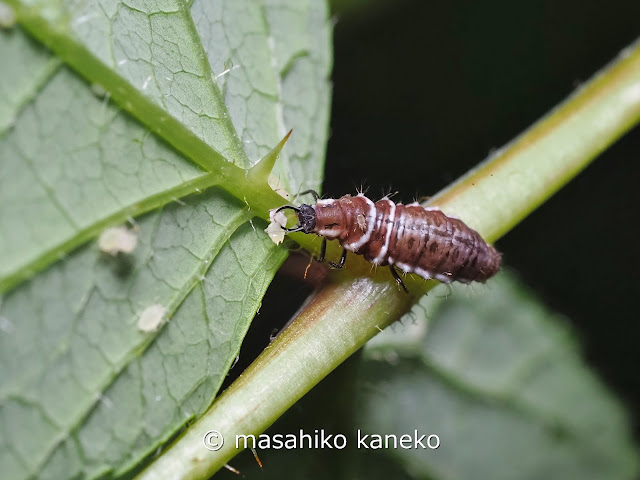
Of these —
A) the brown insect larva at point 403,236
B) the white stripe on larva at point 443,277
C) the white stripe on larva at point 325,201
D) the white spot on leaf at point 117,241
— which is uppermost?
the white stripe on larva at point 325,201

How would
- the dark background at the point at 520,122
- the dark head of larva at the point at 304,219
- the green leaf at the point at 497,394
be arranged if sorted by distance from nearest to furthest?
1. the dark head of larva at the point at 304,219
2. the green leaf at the point at 497,394
3. the dark background at the point at 520,122

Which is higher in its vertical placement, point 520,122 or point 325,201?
point 520,122

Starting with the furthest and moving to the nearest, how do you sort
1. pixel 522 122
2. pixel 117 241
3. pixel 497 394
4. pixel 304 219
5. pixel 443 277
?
pixel 522 122 < pixel 497 394 < pixel 443 277 < pixel 304 219 < pixel 117 241

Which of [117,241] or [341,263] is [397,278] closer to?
[341,263]

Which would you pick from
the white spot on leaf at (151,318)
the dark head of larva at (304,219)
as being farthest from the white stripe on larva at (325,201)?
the white spot on leaf at (151,318)

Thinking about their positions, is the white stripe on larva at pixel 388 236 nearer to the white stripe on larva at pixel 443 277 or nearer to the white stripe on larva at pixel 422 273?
the white stripe on larva at pixel 422 273

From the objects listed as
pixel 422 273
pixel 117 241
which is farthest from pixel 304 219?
pixel 117 241

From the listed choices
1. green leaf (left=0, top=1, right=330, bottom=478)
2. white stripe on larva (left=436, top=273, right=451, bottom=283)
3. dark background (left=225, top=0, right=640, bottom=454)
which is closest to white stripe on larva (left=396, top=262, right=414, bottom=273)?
white stripe on larva (left=436, top=273, right=451, bottom=283)
